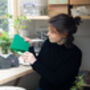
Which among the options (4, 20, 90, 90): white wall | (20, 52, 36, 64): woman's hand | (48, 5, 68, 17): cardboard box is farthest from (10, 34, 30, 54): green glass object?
(4, 20, 90, 90): white wall

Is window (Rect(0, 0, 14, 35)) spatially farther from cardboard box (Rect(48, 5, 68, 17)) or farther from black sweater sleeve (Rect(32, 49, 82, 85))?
black sweater sleeve (Rect(32, 49, 82, 85))

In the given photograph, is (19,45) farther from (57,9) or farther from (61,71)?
(57,9)

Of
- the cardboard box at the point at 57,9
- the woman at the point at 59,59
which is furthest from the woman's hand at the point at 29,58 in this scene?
the cardboard box at the point at 57,9

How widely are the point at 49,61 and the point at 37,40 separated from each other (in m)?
0.65

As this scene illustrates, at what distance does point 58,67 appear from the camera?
198 centimetres

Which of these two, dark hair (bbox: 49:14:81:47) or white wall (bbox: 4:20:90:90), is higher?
dark hair (bbox: 49:14:81:47)

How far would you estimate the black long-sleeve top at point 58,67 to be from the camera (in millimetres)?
1958

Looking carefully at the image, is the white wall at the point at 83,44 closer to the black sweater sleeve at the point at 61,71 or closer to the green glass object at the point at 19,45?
the green glass object at the point at 19,45

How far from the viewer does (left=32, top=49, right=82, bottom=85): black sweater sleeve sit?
6.39 ft

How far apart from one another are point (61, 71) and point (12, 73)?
0.40m

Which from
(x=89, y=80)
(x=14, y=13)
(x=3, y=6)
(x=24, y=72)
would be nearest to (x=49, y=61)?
(x=24, y=72)

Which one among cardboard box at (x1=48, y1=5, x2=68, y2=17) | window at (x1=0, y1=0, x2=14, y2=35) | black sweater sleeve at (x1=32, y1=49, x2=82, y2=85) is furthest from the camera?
window at (x1=0, y1=0, x2=14, y2=35)

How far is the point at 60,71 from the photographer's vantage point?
77.3 inches

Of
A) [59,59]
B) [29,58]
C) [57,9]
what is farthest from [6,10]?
[59,59]
